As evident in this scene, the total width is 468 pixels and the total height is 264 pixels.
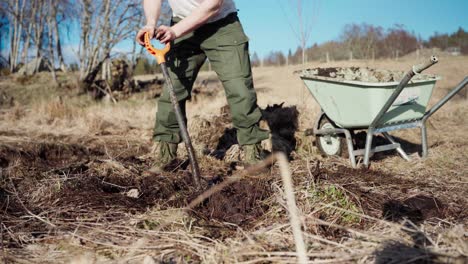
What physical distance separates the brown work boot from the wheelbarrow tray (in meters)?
1.39

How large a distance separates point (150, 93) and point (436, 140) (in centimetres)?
682

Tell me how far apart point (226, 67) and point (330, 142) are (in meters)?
1.52

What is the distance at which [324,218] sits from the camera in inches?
70.7

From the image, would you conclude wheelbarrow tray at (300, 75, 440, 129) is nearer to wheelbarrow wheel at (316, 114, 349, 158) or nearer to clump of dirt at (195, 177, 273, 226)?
wheelbarrow wheel at (316, 114, 349, 158)

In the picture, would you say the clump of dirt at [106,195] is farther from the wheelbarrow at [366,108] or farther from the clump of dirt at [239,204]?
the wheelbarrow at [366,108]

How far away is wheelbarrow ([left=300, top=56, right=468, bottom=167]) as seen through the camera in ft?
9.89

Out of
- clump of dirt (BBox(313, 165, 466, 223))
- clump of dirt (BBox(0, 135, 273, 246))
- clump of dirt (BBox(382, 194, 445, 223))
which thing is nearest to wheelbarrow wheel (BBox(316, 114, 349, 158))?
clump of dirt (BBox(313, 165, 466, 223))

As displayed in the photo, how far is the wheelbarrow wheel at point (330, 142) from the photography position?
3582 millimetres

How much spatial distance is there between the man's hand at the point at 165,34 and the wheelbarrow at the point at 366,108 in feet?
4.86

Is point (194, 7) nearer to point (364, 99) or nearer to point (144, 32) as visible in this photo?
point (144, 32)

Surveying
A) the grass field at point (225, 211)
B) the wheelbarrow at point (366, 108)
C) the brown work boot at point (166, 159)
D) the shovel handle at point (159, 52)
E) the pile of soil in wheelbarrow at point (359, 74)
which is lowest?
the grass field at point (225, 211)

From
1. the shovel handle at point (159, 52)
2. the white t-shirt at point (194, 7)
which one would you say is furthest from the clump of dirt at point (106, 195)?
the white t-shirt at point (194, 7)

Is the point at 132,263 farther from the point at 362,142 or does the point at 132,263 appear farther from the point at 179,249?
the point at 362,142

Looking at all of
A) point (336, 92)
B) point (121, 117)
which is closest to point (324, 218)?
point (336, 92)
